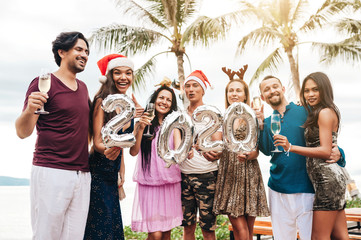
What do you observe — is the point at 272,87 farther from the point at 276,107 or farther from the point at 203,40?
the point at 203,40

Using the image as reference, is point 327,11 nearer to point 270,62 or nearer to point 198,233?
point 270,62

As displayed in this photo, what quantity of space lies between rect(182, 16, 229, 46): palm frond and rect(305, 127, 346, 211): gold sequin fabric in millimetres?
8711

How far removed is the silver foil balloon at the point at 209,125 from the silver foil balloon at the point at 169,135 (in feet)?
0.33

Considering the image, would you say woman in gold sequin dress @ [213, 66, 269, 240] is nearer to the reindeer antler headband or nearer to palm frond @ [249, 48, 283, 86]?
the reindeer antler headband

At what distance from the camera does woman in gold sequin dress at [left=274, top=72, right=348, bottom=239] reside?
3287 millimetres

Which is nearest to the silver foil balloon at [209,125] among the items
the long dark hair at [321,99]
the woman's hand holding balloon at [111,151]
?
the woman's hand holding balloon at [111,151]

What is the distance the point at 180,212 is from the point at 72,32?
2293 millimetres

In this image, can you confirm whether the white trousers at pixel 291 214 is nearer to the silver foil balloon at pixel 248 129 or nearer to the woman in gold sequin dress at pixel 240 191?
the woman in gold sequin dress at pixel 240 191

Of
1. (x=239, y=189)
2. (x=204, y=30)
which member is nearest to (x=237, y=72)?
(x=239, y=189)

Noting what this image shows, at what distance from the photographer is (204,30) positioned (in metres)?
11.6

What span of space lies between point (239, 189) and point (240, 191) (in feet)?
0.08

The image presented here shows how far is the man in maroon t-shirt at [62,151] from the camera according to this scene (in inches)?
113

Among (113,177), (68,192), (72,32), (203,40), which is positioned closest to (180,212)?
(113,177)

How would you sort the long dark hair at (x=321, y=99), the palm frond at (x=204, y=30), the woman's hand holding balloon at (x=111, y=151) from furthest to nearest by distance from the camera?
the palm frond at (x=204, y=30), the long dark hair at (x=321, y=99), the woman's hand holding balloon at (x=111, y=151)
